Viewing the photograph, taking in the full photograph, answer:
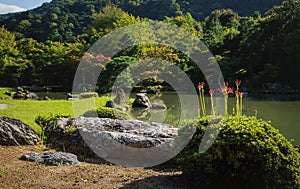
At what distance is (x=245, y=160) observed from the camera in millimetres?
3357

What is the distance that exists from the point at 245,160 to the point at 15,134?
146 inches

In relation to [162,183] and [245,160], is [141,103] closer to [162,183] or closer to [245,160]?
[162,183]

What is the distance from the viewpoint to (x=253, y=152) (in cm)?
331

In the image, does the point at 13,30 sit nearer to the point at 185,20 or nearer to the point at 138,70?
the point at 185,20

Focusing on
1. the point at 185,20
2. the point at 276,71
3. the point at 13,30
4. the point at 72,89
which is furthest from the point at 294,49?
the point at 13,30

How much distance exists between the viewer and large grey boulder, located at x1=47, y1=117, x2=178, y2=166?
4.70m

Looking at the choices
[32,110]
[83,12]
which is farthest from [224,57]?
[83,12]

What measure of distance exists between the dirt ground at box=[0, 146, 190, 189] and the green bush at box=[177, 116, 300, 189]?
0.33 metres

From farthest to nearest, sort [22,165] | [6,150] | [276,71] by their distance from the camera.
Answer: [276,71] < [6,150] < [22,165]

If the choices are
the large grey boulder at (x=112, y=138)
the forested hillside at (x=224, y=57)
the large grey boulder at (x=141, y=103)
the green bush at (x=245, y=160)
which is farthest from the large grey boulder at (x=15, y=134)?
the forested hillside at (x=224, y=57)

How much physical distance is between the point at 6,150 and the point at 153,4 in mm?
66035

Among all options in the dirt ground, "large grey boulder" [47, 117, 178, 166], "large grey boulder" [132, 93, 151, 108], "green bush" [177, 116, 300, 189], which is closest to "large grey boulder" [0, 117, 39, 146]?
"large grey boulder" [47, 117, 178, 166]

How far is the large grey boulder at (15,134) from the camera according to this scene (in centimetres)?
529

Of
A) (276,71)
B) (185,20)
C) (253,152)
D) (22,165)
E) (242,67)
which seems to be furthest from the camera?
(185,20)
